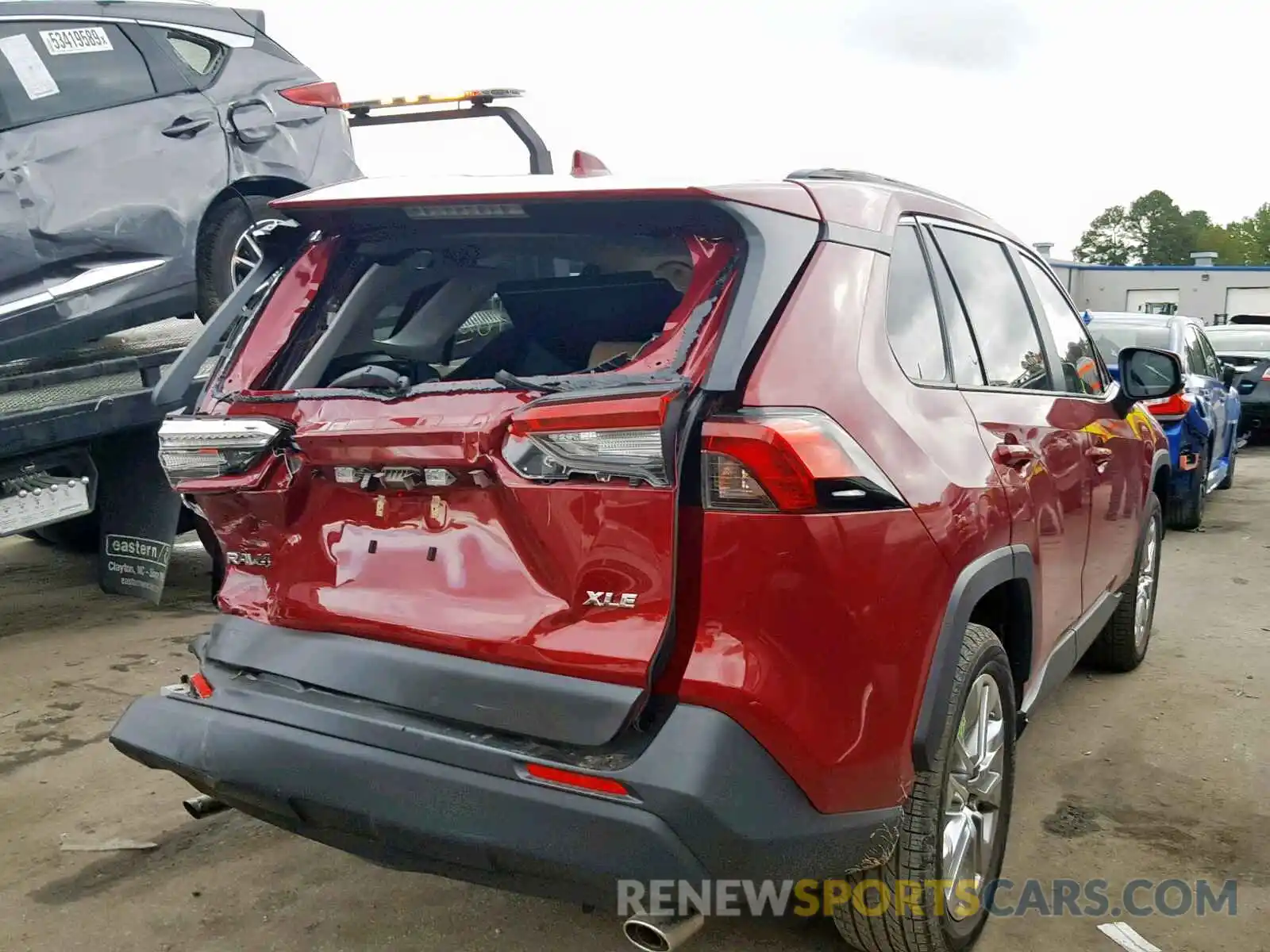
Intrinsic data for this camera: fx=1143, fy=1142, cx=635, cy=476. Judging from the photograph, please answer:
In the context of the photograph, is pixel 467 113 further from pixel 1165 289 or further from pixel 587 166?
pixel 1165 289

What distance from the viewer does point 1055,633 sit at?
3.35 meters

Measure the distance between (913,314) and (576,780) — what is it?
51.6 inches

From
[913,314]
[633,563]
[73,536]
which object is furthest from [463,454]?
[73,536]

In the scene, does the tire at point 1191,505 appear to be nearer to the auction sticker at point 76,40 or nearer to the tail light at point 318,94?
the tail light at point 318,94

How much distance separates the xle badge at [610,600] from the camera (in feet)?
6.97

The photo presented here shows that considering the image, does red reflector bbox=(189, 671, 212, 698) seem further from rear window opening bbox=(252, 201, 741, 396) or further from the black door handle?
the black door handle

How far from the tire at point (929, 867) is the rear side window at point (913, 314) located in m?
0.62

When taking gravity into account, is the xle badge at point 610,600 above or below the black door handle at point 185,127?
below

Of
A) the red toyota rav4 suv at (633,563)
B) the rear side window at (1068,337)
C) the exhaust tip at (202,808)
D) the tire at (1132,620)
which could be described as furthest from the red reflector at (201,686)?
the tire at (1132,620)

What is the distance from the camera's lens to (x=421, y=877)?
10.2 ft

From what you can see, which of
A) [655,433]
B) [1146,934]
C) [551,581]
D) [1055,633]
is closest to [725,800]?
[551,581]

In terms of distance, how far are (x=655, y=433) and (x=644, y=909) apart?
878 millimetres

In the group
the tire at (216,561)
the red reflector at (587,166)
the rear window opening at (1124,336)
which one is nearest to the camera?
the red reflector at (587,166)

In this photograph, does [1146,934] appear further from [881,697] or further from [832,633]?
[832,633]
